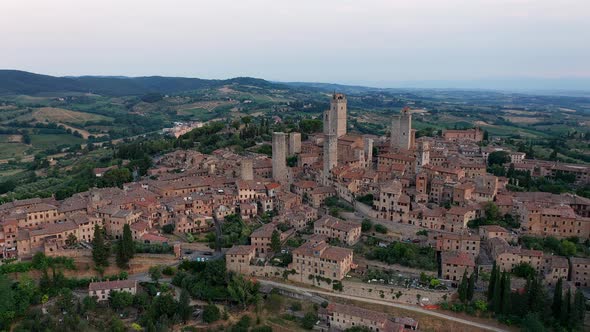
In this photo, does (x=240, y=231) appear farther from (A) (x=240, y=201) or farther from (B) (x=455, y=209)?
(B) (x=455, y=209)

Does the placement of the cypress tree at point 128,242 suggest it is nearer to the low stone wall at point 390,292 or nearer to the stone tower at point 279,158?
the low stone wall at point 390,292

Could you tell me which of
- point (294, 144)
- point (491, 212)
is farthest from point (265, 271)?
point (294, 144)

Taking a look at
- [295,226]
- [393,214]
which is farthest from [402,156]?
[295,226]

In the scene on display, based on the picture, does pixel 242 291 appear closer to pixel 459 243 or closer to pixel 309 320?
pixel 309 320

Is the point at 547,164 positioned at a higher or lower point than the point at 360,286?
higher

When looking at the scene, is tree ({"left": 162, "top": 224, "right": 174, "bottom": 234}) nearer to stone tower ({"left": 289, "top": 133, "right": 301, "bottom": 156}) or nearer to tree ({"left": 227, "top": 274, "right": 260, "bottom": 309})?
tree ({"left": 227, "top": 274, "right": 260, "bottom": 309})

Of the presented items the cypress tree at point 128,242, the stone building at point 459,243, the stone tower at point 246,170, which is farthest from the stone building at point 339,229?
the cypress tree at point 128,242
